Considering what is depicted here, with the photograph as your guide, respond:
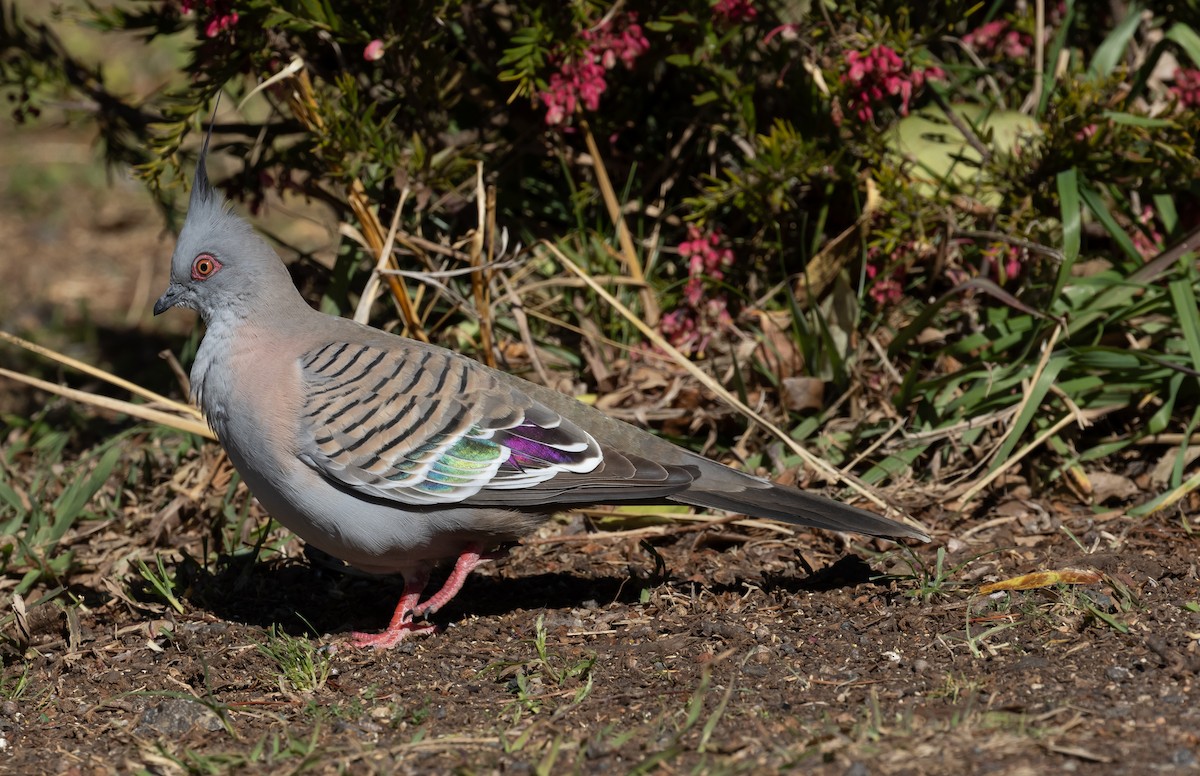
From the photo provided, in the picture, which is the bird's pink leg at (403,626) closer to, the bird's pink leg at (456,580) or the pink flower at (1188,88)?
the bird's pink leg at (456,580)

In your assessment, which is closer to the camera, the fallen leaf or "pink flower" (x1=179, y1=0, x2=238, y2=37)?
the fallen leaf

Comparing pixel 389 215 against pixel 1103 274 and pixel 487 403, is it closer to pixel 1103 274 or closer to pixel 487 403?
pixel 487 403

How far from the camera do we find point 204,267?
162 inches

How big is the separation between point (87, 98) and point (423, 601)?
2871 mm

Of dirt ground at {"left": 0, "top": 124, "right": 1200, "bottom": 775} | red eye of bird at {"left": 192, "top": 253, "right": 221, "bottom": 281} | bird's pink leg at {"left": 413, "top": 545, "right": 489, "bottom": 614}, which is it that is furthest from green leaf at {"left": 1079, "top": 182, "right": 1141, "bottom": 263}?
red eye of bird at {"left": 192, "top": 253, "right": 221, "bottom": 281}

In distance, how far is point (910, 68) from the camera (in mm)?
4652

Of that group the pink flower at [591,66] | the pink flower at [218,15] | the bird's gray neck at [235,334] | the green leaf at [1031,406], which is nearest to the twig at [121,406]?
the bird's gray neck at [235,334]

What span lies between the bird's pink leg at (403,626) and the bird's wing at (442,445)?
15.7 inches

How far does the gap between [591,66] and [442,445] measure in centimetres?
169

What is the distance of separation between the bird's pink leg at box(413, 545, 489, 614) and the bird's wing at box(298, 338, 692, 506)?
0.98ft

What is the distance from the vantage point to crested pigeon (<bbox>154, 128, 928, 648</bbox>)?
381cm

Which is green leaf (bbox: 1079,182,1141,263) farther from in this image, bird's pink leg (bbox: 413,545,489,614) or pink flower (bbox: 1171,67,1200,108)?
bird's pink leg (bbox: 413,545,489,614)

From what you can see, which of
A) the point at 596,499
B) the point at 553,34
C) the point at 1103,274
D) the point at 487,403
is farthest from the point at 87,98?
the point at 1103,274

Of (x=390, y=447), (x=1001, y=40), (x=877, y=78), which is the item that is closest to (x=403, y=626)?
(x=390, y=447)
